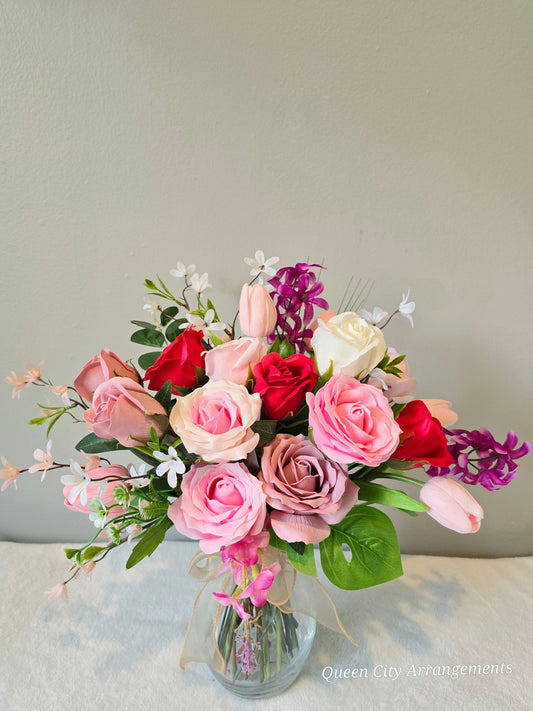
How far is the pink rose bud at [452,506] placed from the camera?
0.53 metres

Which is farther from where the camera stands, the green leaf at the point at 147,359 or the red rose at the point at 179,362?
the green leaf at the point at 147,359

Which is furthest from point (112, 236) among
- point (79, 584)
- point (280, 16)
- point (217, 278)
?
point (79, 584)

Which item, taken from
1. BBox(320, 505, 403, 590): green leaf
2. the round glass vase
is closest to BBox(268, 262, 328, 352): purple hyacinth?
BBox(320, 505, 403, 590): green leaf

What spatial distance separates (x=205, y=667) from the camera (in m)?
0.74

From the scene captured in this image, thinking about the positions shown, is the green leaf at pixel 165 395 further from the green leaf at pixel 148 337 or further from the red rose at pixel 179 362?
the green leaf at pixel 148 337

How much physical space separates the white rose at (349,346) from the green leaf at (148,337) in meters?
0.24

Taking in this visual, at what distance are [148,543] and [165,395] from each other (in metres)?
0.17

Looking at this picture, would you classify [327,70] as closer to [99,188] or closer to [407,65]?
[407,65]

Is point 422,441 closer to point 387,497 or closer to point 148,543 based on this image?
point 387,497

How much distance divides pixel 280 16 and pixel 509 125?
0.38 meters

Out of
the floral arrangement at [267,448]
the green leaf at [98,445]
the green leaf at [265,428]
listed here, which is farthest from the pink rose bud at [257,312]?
the green leaf at [98,445]

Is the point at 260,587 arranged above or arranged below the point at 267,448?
below

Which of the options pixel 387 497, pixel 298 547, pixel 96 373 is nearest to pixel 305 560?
pixel 298 547

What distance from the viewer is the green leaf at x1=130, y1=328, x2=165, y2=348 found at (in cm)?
66
